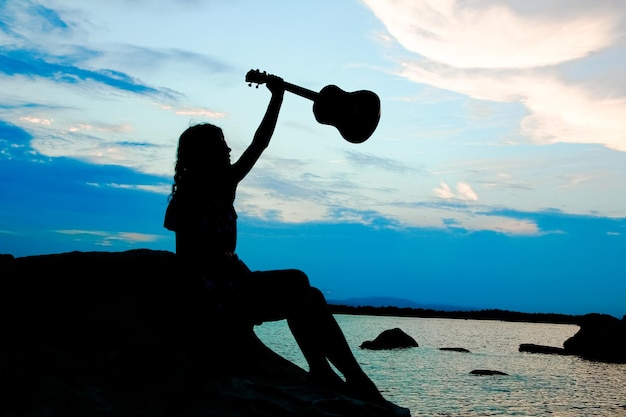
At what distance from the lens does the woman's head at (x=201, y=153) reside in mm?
5551

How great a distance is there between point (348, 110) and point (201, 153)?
1616 millimetres

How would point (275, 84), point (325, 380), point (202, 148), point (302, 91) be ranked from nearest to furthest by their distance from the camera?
1. point (325, 380)
2. point (202, 148)
3. point (275, 84)
4. point (302, 91)

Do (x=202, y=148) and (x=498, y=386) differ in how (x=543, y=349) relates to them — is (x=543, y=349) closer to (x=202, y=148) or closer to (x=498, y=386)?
(x=498, y=386)

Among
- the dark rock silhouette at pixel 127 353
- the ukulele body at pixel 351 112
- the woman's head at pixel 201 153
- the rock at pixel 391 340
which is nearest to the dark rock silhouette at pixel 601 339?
the rock at pixel 391 340

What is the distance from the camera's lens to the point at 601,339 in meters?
52.3

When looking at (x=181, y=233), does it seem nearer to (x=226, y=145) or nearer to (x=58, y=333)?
(x=226, y=145)

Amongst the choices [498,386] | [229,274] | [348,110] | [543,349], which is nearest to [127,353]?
[229,274]

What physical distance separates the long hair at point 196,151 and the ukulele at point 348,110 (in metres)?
1.06

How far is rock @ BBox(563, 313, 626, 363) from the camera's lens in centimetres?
5109

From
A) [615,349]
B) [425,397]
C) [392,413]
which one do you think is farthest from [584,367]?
[392,413]

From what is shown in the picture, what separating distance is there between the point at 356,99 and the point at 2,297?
13.0 ft

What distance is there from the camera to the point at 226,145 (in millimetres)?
5680

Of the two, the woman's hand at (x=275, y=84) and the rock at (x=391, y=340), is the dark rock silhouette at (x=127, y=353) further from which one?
the rock at (x=391, y=340)

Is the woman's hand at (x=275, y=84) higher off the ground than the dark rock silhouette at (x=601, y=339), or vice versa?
the woman's hand at (x=275, y=84)
